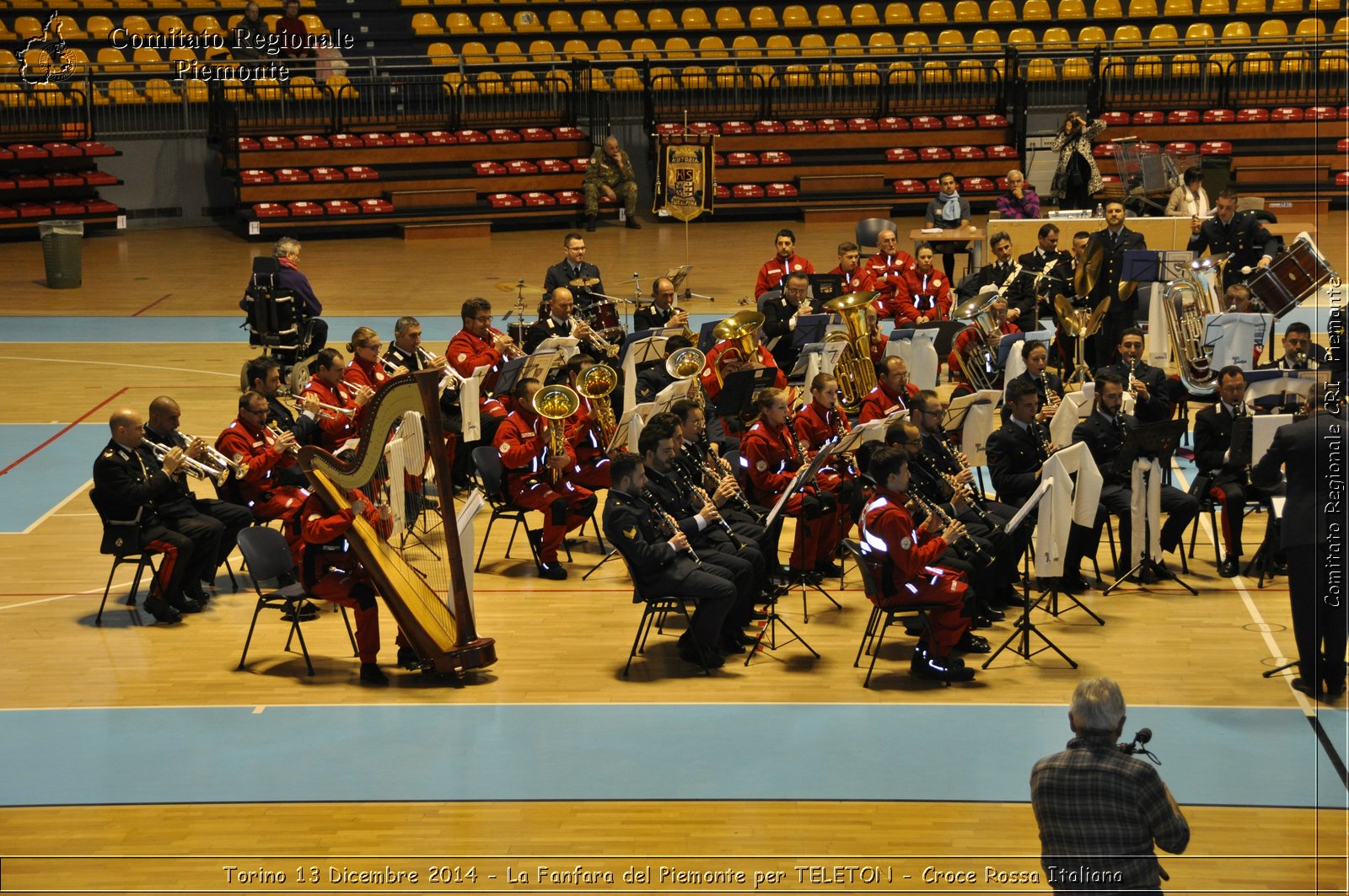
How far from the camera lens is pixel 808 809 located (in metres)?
7.33

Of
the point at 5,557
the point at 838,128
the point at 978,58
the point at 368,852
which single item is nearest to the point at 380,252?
the point at 838,128

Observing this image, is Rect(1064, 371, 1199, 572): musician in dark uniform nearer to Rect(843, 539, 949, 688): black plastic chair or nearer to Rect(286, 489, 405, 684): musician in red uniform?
Rect(843, 539, 949, 688): black plastic chair

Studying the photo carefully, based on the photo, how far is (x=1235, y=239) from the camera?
50.4 ft

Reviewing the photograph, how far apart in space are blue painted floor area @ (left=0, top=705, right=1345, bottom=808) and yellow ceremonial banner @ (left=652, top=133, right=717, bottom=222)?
13.2 metres

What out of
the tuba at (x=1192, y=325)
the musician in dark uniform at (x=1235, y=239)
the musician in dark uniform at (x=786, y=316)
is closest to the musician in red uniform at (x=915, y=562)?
the tuba at (x=1192, y=325)

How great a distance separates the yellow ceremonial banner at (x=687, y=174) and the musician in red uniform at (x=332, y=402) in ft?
34.0

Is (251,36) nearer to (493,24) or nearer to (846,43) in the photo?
(493,24)

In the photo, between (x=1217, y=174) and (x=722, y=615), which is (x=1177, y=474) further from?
(x=1217, y=174)

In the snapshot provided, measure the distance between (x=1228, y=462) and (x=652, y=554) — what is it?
447 centimetres

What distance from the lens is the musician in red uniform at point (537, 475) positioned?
10625 mm

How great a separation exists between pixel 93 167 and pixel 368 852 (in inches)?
843

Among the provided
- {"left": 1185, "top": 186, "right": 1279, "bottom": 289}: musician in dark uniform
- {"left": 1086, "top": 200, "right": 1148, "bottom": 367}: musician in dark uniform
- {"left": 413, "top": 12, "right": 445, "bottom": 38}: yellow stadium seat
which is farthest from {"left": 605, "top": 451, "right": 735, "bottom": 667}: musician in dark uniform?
{"left": 413, "top": 12, "right": 445, "bottom": 38}: yellow stadium seat

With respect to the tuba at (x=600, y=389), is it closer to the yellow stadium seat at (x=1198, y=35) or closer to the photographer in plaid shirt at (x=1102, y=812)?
the photographer in plaid shirt at (x=1102, y=812)

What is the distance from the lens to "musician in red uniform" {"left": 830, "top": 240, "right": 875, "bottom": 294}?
14969mm
